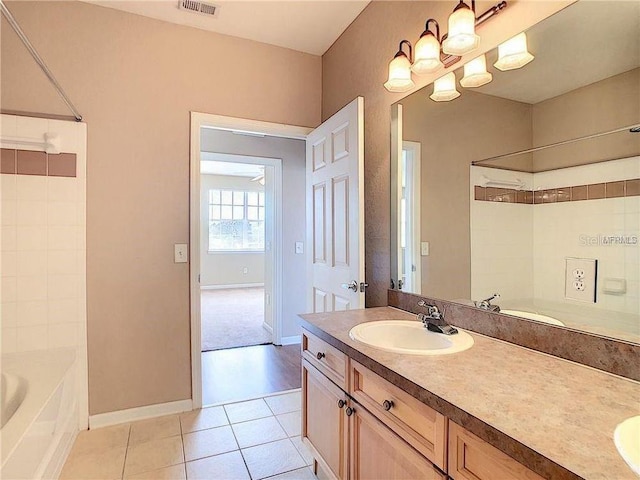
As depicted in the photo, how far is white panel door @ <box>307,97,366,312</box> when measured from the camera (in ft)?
6.70

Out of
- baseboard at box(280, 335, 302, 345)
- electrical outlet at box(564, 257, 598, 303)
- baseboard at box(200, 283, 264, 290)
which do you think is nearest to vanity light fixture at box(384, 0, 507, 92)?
electrical outlet at box(564, 257, 598, 303)

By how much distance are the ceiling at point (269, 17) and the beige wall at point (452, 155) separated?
3.06 ft

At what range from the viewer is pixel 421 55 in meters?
1.65

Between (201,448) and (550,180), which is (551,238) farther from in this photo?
(201,448)

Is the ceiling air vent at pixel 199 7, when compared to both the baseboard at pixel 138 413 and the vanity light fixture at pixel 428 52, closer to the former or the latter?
the vanity light fixture at pixel 428 52

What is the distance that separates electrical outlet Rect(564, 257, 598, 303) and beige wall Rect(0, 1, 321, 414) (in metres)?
2.18

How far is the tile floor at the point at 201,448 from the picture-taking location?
1853 mm

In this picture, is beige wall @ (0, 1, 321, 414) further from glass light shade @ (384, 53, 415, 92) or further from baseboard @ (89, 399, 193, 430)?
glass light shade @ (384, 53, 415, 92)

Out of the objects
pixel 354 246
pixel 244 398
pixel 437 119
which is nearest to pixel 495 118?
pixel 437 119

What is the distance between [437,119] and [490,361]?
3.90 ft

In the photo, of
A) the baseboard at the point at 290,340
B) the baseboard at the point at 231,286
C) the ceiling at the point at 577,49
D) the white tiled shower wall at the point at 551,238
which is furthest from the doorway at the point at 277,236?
the baseboard at the point at 231,286

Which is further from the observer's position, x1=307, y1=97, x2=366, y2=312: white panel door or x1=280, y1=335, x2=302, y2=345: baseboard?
x1=280, y1=335, x2=302, y2=345: baseboard

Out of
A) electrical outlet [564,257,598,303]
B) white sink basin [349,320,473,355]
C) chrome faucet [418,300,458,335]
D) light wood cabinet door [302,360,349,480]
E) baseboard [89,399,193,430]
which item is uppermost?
electrical outlet [564,257,598,303]

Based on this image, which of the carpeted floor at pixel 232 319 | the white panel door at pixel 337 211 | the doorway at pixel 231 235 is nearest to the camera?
the white panel door at pixel 337 211
